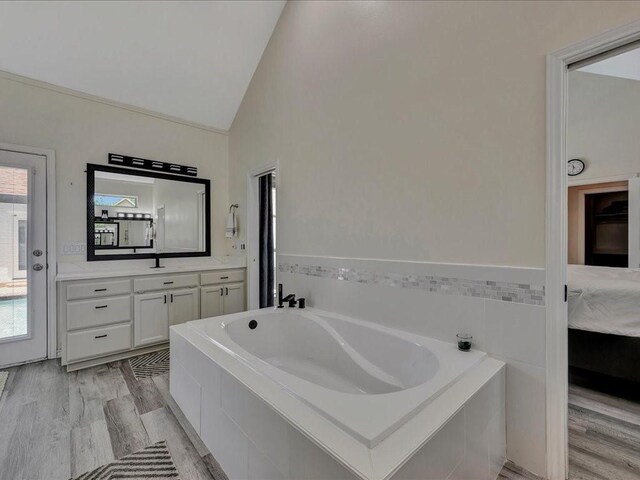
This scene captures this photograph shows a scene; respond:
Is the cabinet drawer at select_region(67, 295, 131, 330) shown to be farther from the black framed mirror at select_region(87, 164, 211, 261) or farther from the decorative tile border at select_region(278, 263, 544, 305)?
the decorative tile border at select_region(278, 263, 544, 305)

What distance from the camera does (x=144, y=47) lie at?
2900mm

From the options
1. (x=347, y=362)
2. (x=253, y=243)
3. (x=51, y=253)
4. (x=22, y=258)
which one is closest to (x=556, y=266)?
(x=347, y=362)

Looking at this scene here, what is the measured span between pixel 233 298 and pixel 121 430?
1837 millimetres

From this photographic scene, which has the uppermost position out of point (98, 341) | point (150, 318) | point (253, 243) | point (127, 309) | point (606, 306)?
point (253, 243)

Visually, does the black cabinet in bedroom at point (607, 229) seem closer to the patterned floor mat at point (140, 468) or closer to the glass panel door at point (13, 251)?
the patterned floor mat at point (140, 468)

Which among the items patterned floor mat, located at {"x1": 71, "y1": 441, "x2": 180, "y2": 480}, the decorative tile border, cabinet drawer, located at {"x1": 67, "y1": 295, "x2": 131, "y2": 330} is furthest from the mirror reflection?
patterned floor mat, located at {"x1": 71, "y1": 441, "x2": 180, "y2": 480}

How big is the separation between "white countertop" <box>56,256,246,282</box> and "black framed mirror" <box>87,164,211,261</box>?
0.07m

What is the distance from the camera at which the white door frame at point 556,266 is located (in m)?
1.38

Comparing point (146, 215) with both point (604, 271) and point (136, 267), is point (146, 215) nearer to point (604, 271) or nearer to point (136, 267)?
point (136, 267)

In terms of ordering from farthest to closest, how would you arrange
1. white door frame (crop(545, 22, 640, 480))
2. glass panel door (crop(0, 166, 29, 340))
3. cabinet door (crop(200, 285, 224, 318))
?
cabinet door (crop(200, 285, 224, 318))
glass panel door (crop(0, 166, 29, 340))
white door frame (crop(545, 22, 640, 480))

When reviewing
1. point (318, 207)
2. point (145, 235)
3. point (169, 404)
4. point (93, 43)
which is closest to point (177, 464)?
point (169, 404)

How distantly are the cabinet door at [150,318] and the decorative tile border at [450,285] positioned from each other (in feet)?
5.67

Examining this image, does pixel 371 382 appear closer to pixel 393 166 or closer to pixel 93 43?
pixel 393 166

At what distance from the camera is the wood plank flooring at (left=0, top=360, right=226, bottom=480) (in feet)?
4.97
